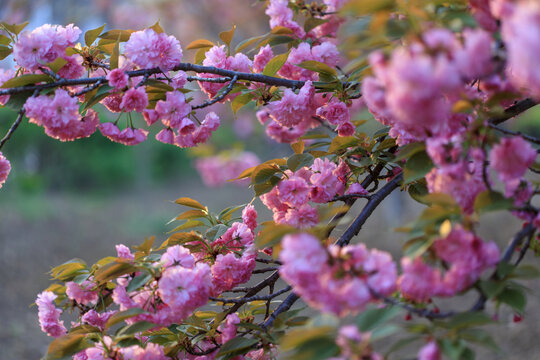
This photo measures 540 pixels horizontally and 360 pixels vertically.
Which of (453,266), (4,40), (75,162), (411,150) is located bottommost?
(453,266)

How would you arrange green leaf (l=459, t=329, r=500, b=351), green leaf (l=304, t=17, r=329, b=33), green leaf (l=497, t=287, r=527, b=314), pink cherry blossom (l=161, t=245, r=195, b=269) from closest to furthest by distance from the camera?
green leaf (l=459, t=329, r=500, b=351)
green leaf (l=497, t=287, r=527, b=314)
pink cherry blossom (l=161, t=245, r=195, b=269)
green leaf (l=304, t=17, r=329, b=33)

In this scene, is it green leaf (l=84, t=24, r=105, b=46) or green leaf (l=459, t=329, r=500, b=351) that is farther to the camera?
green leaf (l=84, t=24, r=105, b=46)

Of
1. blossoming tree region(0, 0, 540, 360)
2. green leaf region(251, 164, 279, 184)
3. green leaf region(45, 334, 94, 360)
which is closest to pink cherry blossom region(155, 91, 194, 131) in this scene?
blossoming tree region(0, 0, 540, 360)

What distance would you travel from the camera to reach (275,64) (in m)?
1.36

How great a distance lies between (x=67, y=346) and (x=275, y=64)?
2.82ft

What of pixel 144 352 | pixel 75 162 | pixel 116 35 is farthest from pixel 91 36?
pixel 75 162

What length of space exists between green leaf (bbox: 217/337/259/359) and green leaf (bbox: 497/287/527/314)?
49cm

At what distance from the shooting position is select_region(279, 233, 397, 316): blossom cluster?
71 centimetres

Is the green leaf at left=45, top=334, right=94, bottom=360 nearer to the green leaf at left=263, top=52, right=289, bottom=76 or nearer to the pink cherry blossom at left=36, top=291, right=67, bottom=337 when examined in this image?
the pink cherry blossom at left=36, top=291, right=67, bottom=337

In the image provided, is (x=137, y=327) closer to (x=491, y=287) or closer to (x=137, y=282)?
(x=137, y=282)

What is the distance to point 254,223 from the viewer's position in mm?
1522

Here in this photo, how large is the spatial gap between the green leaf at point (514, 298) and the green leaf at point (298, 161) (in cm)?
62

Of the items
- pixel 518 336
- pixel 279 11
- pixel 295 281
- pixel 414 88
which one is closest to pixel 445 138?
pixel 414 88

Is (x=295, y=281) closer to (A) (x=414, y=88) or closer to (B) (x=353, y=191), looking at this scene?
(A) (x=414, y=88)
